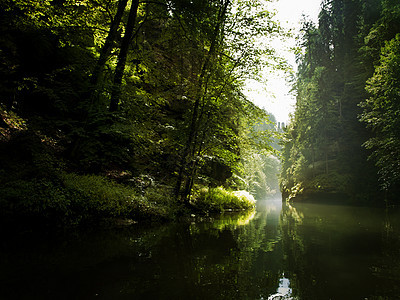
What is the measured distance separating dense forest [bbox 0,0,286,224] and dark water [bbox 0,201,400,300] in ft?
6.92

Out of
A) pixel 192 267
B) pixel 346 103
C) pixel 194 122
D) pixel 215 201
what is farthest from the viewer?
pixel 346 103

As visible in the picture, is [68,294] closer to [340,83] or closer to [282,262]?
[282,262]

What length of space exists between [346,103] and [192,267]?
29622mm

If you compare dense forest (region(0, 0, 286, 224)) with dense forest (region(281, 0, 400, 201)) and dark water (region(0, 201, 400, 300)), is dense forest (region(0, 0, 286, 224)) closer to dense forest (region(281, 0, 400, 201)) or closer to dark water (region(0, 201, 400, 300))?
dark water (region(0, 201, 400, 300))

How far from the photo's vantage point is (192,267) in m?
3.56

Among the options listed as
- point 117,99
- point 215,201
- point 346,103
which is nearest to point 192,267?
point 117,99

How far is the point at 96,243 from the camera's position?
4.57 m

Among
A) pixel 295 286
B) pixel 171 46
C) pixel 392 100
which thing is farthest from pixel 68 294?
pixel 392 100

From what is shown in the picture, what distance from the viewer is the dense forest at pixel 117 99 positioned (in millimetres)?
6953

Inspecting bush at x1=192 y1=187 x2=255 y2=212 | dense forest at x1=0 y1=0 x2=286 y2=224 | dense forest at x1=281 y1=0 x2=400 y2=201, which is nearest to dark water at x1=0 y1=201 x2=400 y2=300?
dense forest at x1=0 y1=0 x2=286 y2=224

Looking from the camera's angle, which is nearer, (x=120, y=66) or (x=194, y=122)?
(x=120, y=66)

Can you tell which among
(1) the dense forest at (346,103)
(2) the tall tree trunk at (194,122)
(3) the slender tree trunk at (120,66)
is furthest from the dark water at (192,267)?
(1) the dense forest at (346,103)

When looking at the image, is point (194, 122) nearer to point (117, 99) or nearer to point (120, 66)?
point (117, 99)

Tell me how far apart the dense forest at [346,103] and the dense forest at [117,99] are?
10.3 meters
